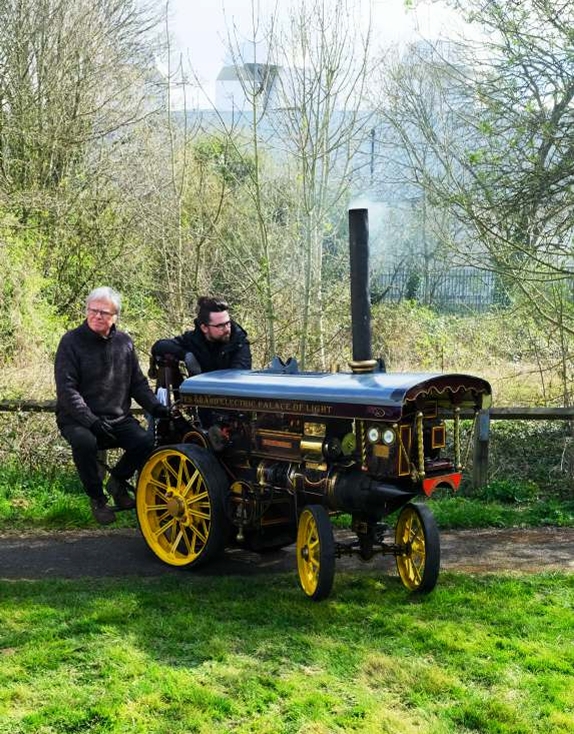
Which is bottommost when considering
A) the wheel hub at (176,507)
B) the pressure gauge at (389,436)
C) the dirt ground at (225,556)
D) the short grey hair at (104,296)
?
the dirt ground at (225,556)

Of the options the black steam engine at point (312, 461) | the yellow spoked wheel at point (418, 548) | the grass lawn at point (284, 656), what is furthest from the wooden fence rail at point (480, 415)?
the yellow spoked wheel at point (418, 548)

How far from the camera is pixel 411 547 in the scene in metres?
4.84

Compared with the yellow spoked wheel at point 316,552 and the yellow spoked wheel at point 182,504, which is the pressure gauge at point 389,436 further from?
the yellow spoked wheel at point 182,504

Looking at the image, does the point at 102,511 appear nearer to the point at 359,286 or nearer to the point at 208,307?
the point at 208,307

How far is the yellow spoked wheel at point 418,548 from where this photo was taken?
182 inches

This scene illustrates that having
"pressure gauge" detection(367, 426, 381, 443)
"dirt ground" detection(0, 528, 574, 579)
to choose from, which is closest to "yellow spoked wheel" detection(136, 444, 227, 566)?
"dirt ground" detection(0, 528, 574, 579)

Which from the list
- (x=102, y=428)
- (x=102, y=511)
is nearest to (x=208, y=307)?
(x=102, y=428)

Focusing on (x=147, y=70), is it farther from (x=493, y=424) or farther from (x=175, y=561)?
(x=175, y=561)

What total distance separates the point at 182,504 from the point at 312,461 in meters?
1.07

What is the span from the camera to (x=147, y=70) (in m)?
14.0

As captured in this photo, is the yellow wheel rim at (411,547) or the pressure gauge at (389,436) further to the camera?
the yellow wheel rim at (411,547)

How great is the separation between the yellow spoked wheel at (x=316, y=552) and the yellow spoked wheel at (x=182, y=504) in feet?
2.13

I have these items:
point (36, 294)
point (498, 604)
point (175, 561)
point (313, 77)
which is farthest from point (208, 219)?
point (498, 604)

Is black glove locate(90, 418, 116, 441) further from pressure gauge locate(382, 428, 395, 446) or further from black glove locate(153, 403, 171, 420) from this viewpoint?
pressure gauge locate(382, 428, 395, 446)
